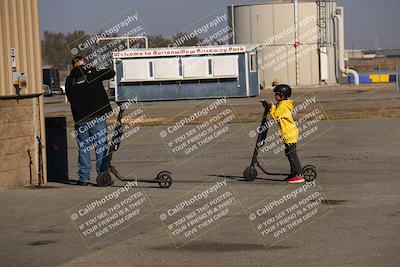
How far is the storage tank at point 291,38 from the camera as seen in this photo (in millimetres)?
61281

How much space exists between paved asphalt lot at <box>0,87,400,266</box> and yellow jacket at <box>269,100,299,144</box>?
727 mm

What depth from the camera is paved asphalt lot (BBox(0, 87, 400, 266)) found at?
8.28 metres

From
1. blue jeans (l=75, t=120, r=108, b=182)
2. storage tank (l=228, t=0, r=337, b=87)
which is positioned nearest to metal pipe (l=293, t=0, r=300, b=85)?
storage tank (l=228, t=0, r=337, b=87)

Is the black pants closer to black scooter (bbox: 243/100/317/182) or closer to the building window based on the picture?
black scooter (bbox: 243/100/317/182)

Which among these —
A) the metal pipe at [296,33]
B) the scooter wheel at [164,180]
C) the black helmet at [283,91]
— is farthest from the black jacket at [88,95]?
the metal pipe at [296,33]

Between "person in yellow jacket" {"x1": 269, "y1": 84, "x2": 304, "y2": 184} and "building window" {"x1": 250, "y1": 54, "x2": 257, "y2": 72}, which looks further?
"building window" {"x1": 250, "y1": 54, "x2": 257, "y2": 72}

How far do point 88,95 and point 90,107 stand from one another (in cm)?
19

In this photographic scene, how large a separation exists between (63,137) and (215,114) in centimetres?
1946

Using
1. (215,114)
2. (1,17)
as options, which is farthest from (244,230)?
(215,114)

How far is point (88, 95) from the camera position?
1375 centimetres

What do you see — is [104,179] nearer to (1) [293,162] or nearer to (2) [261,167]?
(2) [261,167]

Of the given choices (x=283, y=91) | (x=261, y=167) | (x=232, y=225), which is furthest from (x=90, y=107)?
(x=232, y=225)

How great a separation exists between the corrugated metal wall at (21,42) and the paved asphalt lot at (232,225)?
160 cm

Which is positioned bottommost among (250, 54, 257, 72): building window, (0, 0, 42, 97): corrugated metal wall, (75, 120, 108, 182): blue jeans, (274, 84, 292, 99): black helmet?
(250, 54, 257, 72): building window
